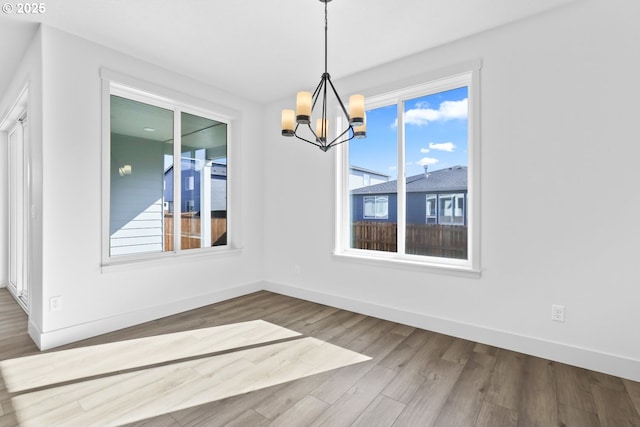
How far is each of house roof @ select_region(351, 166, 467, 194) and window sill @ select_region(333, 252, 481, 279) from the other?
0.77m

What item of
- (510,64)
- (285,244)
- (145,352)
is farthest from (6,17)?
(510,64)

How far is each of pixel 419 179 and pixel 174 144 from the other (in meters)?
2.92

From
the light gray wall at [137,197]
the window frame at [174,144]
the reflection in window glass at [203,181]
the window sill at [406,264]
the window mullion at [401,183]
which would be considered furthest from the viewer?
the reflection in window glass at [203,181]

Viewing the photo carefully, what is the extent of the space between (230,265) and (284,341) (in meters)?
1.75

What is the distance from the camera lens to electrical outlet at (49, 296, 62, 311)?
8.79ft

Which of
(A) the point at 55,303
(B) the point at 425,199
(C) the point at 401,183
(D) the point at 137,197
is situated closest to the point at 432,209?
(B) the point at 425,199

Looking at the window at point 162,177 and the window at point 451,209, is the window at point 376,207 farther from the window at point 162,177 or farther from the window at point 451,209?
the window at point 162,177

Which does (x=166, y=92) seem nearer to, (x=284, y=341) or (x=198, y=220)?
(x=198, y=220)

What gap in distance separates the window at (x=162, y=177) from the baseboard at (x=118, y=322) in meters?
0.60

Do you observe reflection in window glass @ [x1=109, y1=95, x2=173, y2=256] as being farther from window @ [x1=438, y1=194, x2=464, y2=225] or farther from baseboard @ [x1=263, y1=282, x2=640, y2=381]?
window @ [x1=438, y1=194, x2=464, y2=225]

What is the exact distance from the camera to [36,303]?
9.09 ft

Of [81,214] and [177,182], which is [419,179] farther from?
[81,214]

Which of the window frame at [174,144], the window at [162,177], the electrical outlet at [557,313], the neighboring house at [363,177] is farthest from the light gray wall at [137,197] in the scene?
the electrical outlet at [557,313]

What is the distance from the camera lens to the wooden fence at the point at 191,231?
3.68 m
